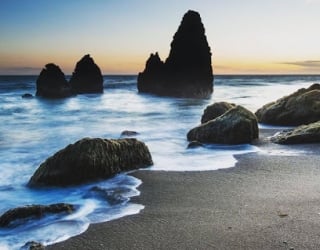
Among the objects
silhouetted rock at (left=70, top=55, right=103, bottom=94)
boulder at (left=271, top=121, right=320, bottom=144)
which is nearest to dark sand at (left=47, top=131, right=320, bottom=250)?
boulder at (left=271, top=121, right=320, bottom=144)

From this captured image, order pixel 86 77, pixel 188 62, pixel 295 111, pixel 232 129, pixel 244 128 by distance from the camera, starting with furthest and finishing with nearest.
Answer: pixel 86 77 < pixel 188 62 < pixel 295 111 < pixel 244 128 < pixel 232 129

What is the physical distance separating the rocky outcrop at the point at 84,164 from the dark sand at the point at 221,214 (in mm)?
580

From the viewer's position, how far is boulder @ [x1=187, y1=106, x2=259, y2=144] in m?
11.6

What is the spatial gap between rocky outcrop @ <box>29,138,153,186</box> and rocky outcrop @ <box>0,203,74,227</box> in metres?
1.75

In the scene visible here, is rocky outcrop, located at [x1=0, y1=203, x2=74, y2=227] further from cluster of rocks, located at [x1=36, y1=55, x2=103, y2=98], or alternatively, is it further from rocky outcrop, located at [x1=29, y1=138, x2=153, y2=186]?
cluster of rocks, located at [x1=36, y1=55, x2=103, y2=98]

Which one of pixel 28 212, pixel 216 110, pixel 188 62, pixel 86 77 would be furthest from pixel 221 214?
pixel 86 77

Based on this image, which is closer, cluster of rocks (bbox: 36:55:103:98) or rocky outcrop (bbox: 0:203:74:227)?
rocky outcrop (bbox: 0:203:74:227)

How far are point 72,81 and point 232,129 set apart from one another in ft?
185

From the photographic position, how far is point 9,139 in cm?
1592

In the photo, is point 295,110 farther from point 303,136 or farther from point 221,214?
point 221,214

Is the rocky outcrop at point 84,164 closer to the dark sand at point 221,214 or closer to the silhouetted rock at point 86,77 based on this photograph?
the dark sand at point 221,214

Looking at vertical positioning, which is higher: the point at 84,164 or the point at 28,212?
the point at 84,164

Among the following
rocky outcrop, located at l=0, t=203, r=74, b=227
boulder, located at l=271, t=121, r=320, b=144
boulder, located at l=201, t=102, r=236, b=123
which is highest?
boulder, located at l=201, t=102, r=236, b=123

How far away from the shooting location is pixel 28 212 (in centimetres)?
576
